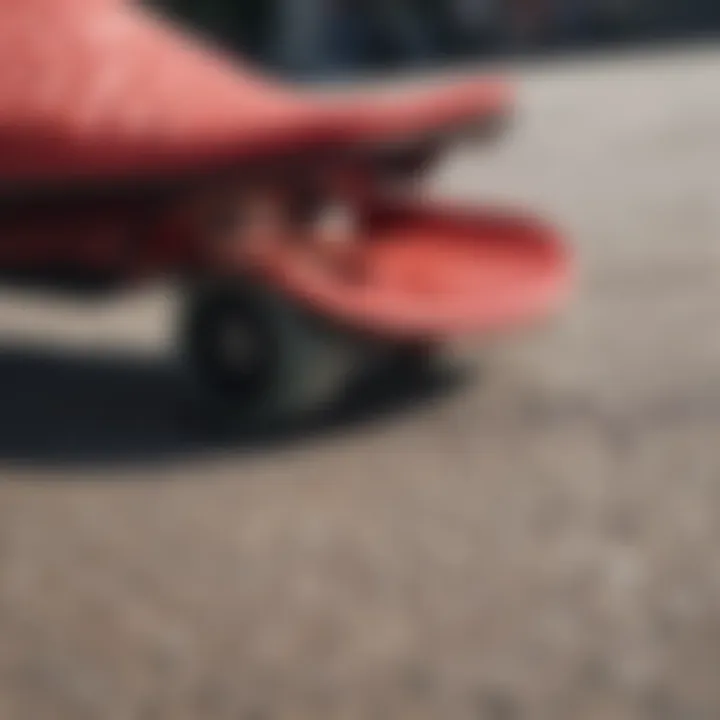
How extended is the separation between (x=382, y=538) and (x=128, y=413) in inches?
62.7

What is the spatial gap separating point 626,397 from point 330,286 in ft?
3.44

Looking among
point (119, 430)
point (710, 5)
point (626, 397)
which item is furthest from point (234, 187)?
point (710, 5)

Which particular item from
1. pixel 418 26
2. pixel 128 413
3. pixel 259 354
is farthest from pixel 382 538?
pixel 418 26

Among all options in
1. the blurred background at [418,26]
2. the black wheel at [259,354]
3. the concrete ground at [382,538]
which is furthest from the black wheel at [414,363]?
the blurred background at [418,26]

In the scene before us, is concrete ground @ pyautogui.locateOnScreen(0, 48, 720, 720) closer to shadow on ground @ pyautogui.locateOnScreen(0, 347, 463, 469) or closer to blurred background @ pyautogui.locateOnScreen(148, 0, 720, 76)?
shadow on ground @ pyautogui.locateOnScreen(0, 347, 463, 469)

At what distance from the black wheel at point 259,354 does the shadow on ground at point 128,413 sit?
7 centimetres

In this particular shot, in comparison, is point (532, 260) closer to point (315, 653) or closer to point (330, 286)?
point (330, 286)

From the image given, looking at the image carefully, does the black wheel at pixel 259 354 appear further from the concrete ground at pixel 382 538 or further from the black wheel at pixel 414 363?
the black wheel at pixel 414 363

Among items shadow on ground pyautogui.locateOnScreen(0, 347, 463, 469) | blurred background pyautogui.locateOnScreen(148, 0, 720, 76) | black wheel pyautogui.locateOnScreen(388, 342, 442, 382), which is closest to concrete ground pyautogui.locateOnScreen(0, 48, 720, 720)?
shadow on ground pyautogui.locateOnScreen(0, 347, 463, 469)

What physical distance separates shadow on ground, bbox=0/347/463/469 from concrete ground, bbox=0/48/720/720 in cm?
2

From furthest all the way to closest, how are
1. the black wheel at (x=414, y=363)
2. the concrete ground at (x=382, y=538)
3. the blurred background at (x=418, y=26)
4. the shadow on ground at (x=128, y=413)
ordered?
the blurred background at (x=418, y=26) < the black wheel at (x=414, y=363) < the shadow on ground at (x=128, y=413) < the concrete ground at (x=382, y=538)

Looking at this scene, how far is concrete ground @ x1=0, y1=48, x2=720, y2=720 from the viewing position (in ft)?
14.1

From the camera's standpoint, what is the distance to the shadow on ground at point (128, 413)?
6125 millimetres

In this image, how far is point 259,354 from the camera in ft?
20.5
